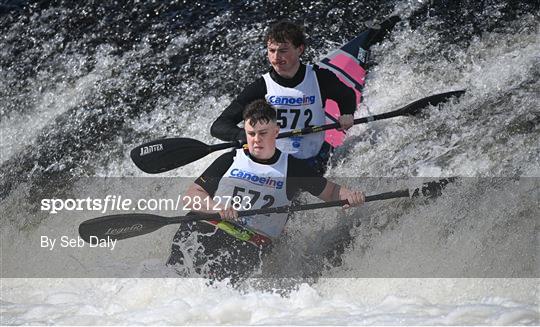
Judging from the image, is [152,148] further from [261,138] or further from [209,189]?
[261,138]

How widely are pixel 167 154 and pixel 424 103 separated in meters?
1.90

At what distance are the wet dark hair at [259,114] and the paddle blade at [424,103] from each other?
54.8 inches

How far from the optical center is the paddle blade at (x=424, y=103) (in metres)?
6.10

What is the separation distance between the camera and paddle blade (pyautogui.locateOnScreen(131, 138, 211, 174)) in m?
5.99

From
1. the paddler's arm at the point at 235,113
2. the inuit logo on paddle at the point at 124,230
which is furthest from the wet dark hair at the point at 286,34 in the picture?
the inuit logo on paddle at the point at 124,230

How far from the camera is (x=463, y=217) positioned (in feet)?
16.7

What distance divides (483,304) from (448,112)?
6.50 ft

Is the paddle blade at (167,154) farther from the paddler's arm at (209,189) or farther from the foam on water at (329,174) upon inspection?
the paddler's arm at (209,189)

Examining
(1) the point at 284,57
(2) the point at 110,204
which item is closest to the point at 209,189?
(1) the point at 284,57

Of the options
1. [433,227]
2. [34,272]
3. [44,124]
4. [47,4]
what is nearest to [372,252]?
[433,227]

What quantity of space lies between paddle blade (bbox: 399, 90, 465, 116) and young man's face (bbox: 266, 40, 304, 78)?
89 centimetres

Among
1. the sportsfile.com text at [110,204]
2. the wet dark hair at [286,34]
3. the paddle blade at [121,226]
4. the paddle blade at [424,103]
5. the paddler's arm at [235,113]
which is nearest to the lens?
the paddle blade at [121,226]

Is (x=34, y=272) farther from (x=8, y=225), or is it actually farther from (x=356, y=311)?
(x=356, y=311)

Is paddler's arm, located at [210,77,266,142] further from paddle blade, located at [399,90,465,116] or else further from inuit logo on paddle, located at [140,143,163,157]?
paddle blade, located at [399,90,465,116]
